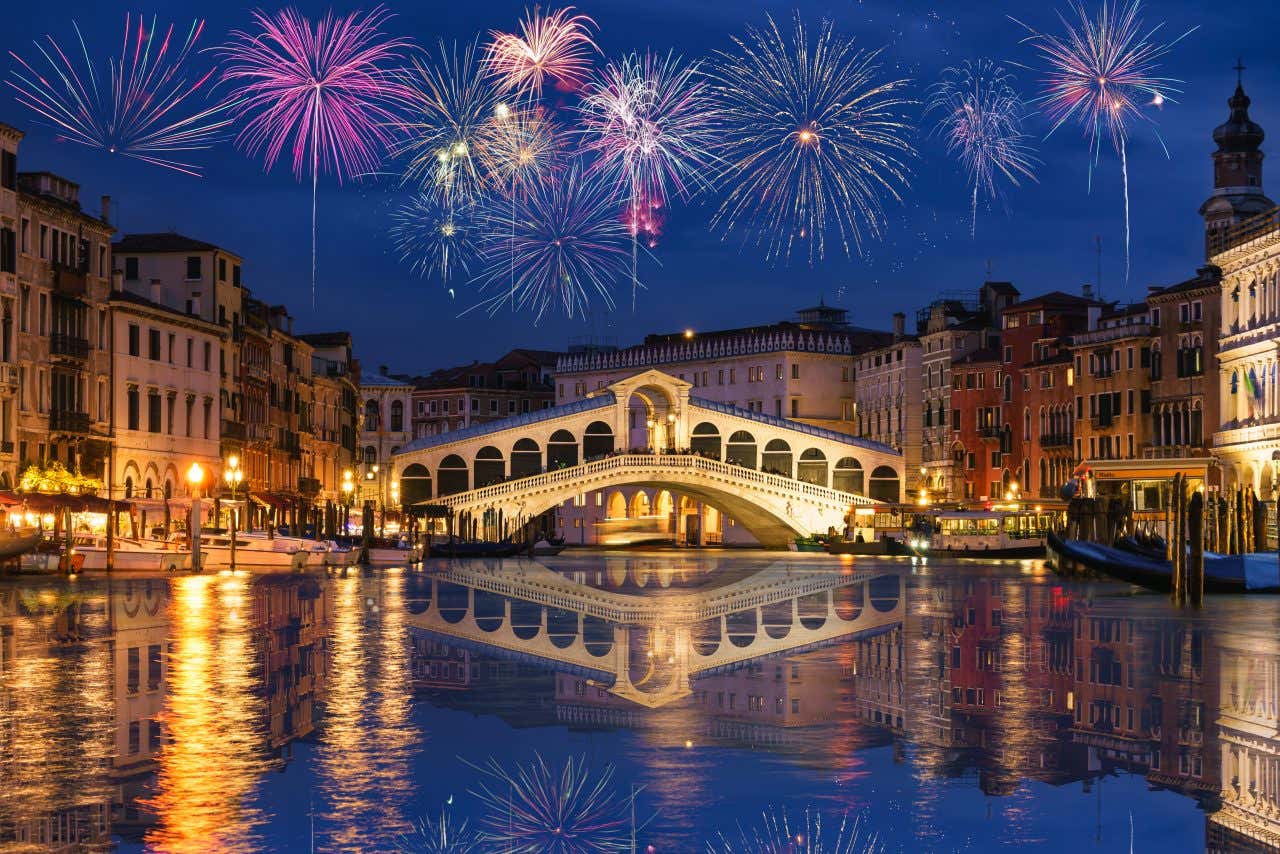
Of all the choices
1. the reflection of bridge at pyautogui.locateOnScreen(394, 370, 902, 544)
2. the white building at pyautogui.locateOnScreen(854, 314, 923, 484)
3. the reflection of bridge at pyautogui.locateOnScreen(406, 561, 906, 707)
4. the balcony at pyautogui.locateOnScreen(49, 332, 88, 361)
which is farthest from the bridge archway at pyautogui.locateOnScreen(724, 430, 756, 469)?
the reflection of bridge at pyautogui.locateOnScreen(406, 561, 906, 707)

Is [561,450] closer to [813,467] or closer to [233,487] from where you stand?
[813,467]

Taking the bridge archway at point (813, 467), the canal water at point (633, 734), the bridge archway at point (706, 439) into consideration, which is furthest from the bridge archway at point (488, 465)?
the canal water at point (633, 734)

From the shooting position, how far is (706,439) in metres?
98.6

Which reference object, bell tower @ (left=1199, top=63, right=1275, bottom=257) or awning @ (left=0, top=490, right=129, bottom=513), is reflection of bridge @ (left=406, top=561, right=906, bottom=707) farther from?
bell tower @ (left=1199, top=63, right=1275, bottom=257)

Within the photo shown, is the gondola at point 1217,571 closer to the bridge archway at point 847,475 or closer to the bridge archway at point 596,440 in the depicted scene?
the bridge archway at point 847,475

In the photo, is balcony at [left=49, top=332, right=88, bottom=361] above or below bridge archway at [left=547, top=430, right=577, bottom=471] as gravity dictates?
above

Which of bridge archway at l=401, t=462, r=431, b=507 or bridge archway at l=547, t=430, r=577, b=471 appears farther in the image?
bridge archway at l=547, t=430, r=577, b=471

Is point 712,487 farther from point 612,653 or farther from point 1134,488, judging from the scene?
point 612,653

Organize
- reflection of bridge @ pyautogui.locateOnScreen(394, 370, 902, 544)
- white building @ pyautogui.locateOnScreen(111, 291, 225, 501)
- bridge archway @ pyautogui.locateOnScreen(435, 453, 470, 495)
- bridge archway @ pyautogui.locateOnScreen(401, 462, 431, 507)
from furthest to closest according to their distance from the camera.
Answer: bridge archway @ pyautogui.locateOnScreen(435, 453, 470, 495)
bridge archway @ pyautogui.locateOnScreen(401, 462, 431, 507)
reflection of bridge @ pyautogui.locateOnScreen(394, 370, 902, 544)
white building @ pyautogui.locateOnScreen(111, 291, 225, 501)

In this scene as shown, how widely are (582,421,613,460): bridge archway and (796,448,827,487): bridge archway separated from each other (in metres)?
9.63

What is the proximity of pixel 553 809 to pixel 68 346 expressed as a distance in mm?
45369

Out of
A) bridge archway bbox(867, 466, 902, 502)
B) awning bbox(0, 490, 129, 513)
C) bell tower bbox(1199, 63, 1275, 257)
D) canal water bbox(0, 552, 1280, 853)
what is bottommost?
canal water bbox(0, 552, 1280, 853)

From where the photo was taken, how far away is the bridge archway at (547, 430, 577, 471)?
97.6 meters

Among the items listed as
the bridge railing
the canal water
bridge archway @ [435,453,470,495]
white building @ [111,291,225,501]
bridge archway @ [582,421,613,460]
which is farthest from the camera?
bridge archway @ [582,421,613,460]
